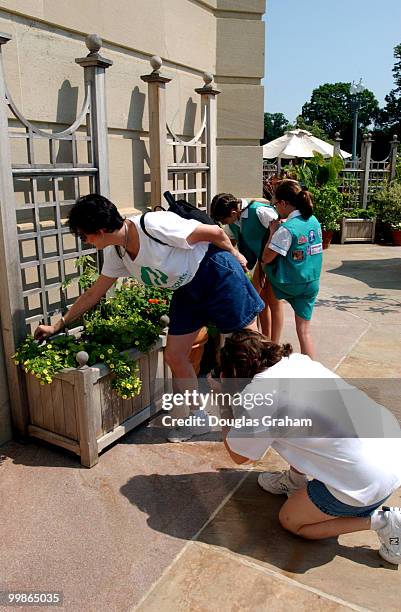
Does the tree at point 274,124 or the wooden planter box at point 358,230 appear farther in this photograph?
the tree at point 274,124

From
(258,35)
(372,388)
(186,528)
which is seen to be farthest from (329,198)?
(186,528)

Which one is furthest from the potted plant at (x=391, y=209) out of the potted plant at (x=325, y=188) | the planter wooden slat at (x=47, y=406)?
the planter wooden slat at (x=47, y=406)

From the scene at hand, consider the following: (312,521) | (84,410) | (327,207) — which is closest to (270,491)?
(312,521)

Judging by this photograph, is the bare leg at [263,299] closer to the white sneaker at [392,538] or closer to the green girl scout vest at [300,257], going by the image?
the green girl scout vest at [300,257]

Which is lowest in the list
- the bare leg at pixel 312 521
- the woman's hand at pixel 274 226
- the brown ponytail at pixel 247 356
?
the bare leg at pixel 312 521

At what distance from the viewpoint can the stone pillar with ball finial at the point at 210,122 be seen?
5270 millimetres

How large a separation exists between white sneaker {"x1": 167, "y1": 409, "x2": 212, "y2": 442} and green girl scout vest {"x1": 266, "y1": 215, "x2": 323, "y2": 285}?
1139 millimetres

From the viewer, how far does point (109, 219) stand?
2.82m

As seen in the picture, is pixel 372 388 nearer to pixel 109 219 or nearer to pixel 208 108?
pixel 109 219

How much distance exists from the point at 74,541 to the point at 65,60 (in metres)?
3.07

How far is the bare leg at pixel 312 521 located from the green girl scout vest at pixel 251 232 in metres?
2.38

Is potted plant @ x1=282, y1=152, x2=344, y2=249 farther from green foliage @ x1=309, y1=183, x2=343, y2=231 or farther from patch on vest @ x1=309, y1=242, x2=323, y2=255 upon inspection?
patch on vest @ x1=309, y1=242, x2=323, y2=255

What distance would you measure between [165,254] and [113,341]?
737 millimetres

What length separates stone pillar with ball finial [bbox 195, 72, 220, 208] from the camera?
207 inches
